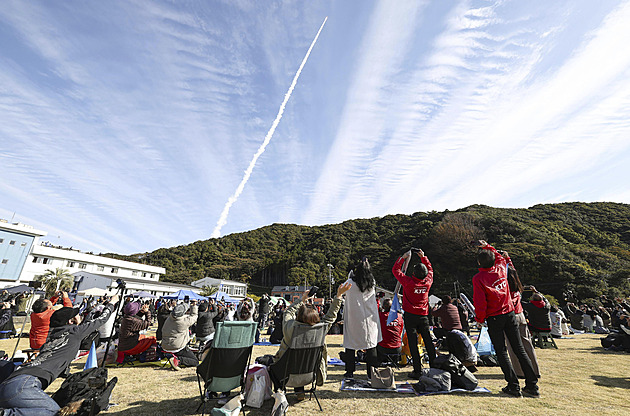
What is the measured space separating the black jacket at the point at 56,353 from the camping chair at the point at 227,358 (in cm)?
158

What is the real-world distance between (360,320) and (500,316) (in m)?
2.17

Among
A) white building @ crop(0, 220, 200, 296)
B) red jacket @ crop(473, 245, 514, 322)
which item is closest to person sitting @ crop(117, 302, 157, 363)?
red jacket @ crop(473, 245, 514, 322)

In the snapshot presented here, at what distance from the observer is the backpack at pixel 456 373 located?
4438 mm

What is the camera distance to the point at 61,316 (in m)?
3.95

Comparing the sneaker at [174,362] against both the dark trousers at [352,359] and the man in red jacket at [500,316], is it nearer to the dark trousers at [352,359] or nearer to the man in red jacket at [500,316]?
the dark trousers at [352,359]

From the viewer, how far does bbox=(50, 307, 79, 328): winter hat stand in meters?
3.90

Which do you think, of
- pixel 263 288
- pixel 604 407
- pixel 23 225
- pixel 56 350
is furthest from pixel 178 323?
Result: pixel 263 288

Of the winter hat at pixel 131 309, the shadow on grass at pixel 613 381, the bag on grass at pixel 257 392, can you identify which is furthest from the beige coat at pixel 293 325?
the shadow on grass at pixel 613 381

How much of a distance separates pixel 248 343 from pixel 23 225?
181 ft

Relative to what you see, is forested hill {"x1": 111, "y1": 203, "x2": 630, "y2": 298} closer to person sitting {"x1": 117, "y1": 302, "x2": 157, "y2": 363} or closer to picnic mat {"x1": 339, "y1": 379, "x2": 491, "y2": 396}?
picnic mat {"x1": 339, "y1": 379, "x2": 491, "y2": 396}

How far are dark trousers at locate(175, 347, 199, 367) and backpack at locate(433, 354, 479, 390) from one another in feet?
17.9

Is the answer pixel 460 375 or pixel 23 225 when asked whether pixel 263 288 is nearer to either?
pixel 23 225

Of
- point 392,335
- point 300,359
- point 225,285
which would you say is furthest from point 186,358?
point 225,285

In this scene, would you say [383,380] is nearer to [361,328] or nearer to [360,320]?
[361,328]
